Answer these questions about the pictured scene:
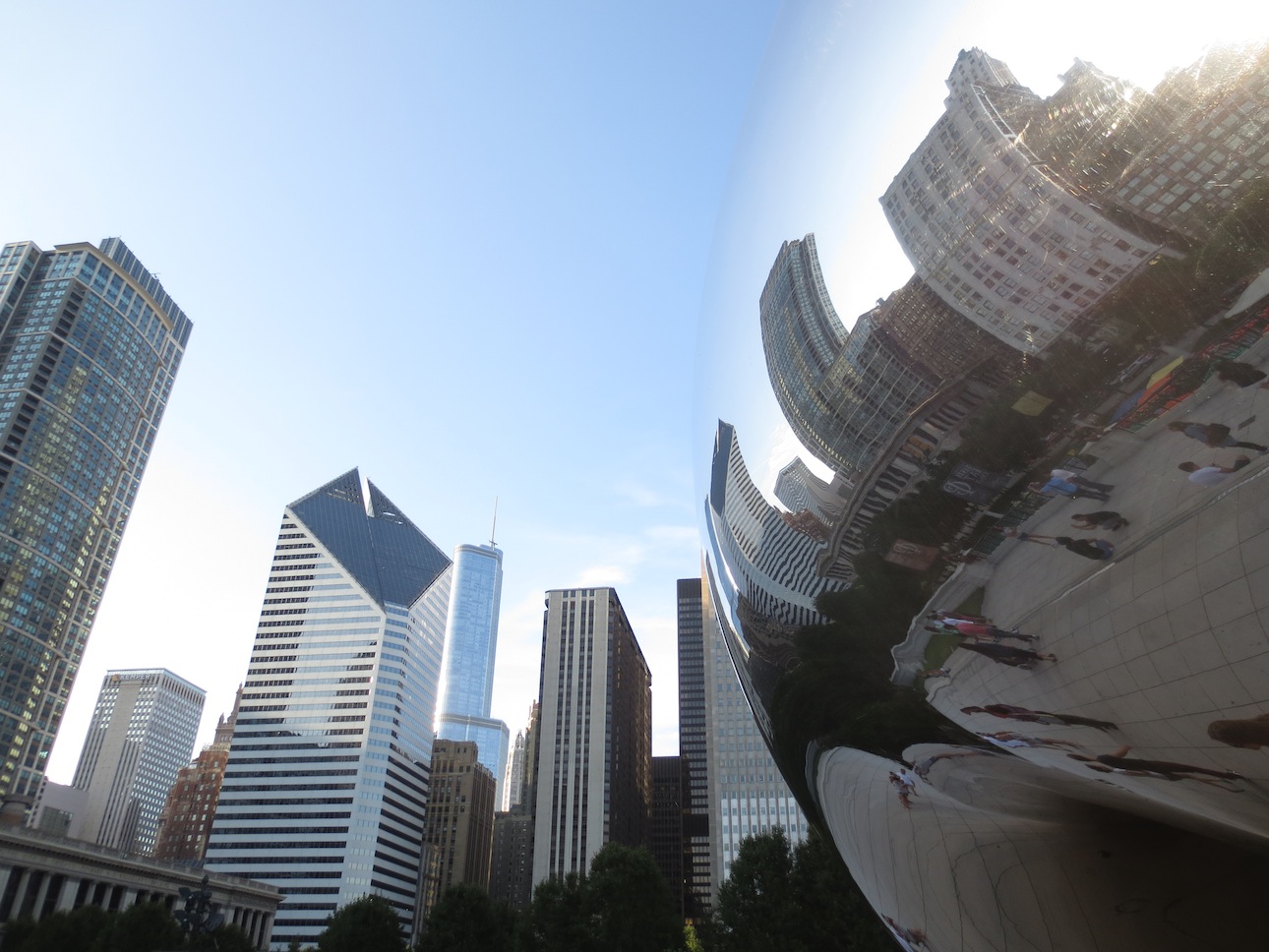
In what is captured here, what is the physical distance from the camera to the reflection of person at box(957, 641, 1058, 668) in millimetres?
1475

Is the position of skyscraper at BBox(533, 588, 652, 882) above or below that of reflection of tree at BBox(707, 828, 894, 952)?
above

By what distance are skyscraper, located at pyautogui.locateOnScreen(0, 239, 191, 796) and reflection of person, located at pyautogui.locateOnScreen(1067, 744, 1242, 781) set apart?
410 ft

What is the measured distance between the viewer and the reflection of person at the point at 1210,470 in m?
1.12

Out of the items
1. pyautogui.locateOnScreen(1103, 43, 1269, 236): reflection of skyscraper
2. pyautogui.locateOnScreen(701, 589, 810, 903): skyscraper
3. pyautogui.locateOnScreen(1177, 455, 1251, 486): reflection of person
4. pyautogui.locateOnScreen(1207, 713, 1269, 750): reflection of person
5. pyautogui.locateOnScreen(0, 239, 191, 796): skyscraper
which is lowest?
pyautogui.locateOnScreen(1207, 713, 1269, 750): reflection of person

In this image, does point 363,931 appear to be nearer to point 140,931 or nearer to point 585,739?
point 140,931

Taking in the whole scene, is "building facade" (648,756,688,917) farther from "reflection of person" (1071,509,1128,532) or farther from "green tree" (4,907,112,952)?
"reflection of person" (1071,509,1128,532)

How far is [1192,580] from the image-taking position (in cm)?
119

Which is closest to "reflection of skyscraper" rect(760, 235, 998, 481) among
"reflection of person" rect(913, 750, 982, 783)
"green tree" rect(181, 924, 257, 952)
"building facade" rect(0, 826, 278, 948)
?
"reflection of person" rect(913, 750, 982, 783)

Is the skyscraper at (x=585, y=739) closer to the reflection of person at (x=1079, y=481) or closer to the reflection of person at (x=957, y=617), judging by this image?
the reflection of person at (x=957, y=617)

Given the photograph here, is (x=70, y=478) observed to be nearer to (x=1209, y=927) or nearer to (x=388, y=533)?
(x=388, y=533)

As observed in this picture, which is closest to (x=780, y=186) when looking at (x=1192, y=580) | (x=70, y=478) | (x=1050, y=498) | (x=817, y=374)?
(x=817, y=374)

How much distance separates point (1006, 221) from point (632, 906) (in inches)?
1827

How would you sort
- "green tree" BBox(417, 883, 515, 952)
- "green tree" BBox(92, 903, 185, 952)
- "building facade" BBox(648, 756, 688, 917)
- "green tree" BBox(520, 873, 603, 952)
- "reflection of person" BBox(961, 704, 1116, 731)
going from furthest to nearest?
"building facade" BBox(648, 756, 688, 917), "green tree" BBox(417, 883, 515, 952), "green tree" BBox(92, 903, 185, 952), "green tree" BBox(520, 873, 603, 952), "reflection of person" BBox(961, 704, 1116, 731)

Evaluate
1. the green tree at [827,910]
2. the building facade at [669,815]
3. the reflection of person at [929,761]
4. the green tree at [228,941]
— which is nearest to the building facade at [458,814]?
the building facade at [669,815]
